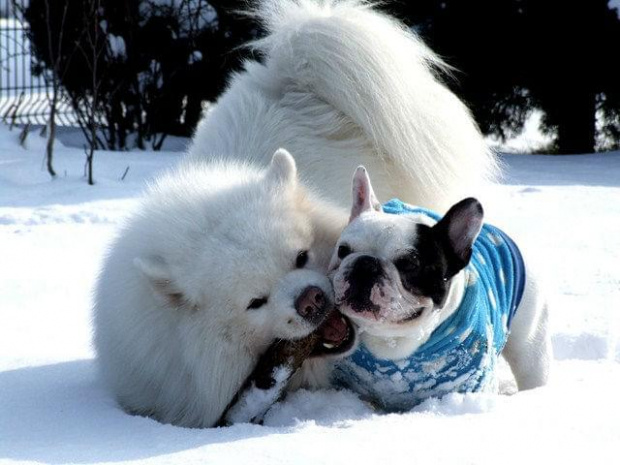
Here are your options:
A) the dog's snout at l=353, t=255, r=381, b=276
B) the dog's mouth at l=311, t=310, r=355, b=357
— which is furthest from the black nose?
the dog's mouth at l=311, t=310, r=355, b=357

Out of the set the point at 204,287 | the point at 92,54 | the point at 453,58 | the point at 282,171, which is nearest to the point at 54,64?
the point at 92,54

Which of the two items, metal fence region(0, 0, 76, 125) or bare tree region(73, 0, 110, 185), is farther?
metal fence region(0, 0, 76, 125)

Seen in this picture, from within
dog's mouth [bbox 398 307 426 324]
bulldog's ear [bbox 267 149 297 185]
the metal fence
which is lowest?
the metal fence

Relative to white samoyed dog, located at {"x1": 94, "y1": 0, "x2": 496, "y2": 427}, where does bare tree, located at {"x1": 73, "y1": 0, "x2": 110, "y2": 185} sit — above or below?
below

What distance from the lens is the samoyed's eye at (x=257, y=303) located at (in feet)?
9.01

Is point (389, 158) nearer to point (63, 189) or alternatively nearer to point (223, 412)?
point (223, 412)

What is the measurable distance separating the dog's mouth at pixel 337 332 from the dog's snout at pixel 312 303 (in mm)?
93

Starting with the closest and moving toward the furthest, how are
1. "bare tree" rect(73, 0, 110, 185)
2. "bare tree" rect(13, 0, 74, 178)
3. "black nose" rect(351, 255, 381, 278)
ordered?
"black nose" rect(351, 255, 381, 278) < "bare tree" rect(13, 0, 74, 178) < "bare tree" rect(73, 0, 110, 185)

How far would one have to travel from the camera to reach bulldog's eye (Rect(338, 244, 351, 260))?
271 cm

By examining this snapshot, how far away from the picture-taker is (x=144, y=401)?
3027 millimetres

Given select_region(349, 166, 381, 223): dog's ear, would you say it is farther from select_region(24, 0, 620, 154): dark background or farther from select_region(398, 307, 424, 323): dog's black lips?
select_region(24, 0, 620, 154): dark background

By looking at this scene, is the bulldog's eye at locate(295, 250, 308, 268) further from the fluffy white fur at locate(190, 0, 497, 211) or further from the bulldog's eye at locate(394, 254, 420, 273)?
the fluffy white fur at locate(190, 0, 497, 211)

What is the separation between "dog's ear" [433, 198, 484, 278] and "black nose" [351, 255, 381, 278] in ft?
0.71

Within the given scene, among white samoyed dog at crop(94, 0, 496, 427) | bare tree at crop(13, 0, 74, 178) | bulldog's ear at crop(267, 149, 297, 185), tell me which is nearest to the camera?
white samoyed dog at crop(94, 0, 496, 427)
